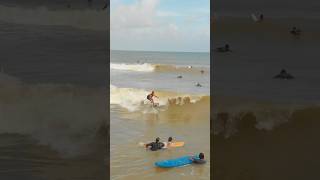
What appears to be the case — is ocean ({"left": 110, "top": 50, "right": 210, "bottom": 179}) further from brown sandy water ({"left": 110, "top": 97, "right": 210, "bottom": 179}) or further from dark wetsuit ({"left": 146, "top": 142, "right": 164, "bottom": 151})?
dark wetsuit ({"left": 146, "top": 142, "right": 164, "bottom": 151})

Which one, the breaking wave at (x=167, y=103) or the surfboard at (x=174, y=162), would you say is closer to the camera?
the surfboard at (x=174, y=162)

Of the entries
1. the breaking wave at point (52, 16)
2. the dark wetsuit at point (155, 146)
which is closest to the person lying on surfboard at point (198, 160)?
the dark wetsuit at point (155, 146)

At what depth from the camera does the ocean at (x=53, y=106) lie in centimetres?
476

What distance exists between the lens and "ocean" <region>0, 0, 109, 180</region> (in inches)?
187

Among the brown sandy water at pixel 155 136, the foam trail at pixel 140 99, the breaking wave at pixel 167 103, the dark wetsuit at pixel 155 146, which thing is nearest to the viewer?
the brown sandy water at pixel 155 136

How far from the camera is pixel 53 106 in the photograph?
604cm
